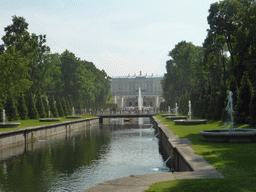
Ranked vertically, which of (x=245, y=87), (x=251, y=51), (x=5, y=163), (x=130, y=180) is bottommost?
(x=5, y=163)

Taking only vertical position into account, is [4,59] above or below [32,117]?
above

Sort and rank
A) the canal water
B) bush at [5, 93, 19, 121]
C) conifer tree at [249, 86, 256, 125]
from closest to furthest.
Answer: the canal water < conifer tree at [249, 86, 256, 125] < bush at [5, 93, 19, 121]

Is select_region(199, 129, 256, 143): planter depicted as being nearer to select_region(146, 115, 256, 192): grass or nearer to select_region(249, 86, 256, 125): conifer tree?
select_region(146, 115, 256, 192): grass

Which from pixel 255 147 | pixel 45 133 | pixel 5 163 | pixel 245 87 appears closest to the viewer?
pixel 255 147

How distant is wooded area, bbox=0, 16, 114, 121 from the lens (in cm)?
3981

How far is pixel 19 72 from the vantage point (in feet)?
138

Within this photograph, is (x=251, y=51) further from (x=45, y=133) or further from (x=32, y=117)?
(x=32, y=117)

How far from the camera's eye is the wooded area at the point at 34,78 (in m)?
39.8

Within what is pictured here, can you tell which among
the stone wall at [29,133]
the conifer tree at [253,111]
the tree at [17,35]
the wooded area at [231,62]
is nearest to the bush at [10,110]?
the stone wall at [29,133]

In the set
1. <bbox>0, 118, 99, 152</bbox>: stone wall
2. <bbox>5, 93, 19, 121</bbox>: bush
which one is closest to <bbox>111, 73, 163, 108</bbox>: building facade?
<bbox>5, 93, 19, 121</bbox>: bush

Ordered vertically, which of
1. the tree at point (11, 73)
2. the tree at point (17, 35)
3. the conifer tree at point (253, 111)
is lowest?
the conifer tree at point (253, 111)

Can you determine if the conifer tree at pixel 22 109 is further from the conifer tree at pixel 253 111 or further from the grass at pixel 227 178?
the grass at pixel 227 178

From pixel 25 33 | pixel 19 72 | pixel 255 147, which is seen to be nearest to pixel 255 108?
pixel 255 147

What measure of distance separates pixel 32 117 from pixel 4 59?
8278 millimetres
